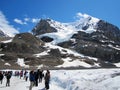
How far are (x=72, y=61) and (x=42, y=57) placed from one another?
62.6 feet

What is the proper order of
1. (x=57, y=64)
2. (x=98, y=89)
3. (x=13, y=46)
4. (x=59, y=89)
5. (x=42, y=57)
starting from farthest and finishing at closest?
1. (x=13, y=46)
2. (x=42, y=57)
3. (x=57, y=64)
4. (x=59, y=89)
5. (x=98, y=89)

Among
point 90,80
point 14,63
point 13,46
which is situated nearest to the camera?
point 90,80

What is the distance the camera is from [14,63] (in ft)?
508

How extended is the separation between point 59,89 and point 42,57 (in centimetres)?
14723

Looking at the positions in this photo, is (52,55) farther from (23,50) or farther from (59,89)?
(59,89)

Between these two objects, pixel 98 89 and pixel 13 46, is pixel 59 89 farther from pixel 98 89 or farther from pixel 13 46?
pixel 13 46

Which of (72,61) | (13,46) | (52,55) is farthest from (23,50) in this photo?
(72,61)

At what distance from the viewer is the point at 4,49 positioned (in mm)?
186000

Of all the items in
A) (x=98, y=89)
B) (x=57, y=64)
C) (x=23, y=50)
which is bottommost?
(x=98, y=89)

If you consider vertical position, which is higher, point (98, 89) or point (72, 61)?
point (72, 61)

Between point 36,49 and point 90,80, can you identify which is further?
point 36,49

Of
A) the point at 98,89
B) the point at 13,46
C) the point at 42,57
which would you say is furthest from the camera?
the point at 13,46

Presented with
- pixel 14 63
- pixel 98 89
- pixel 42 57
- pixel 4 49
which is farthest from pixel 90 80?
pixel 4 49

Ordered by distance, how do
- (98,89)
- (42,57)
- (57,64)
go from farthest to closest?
(42,57) → (57,64) → (98,89)
